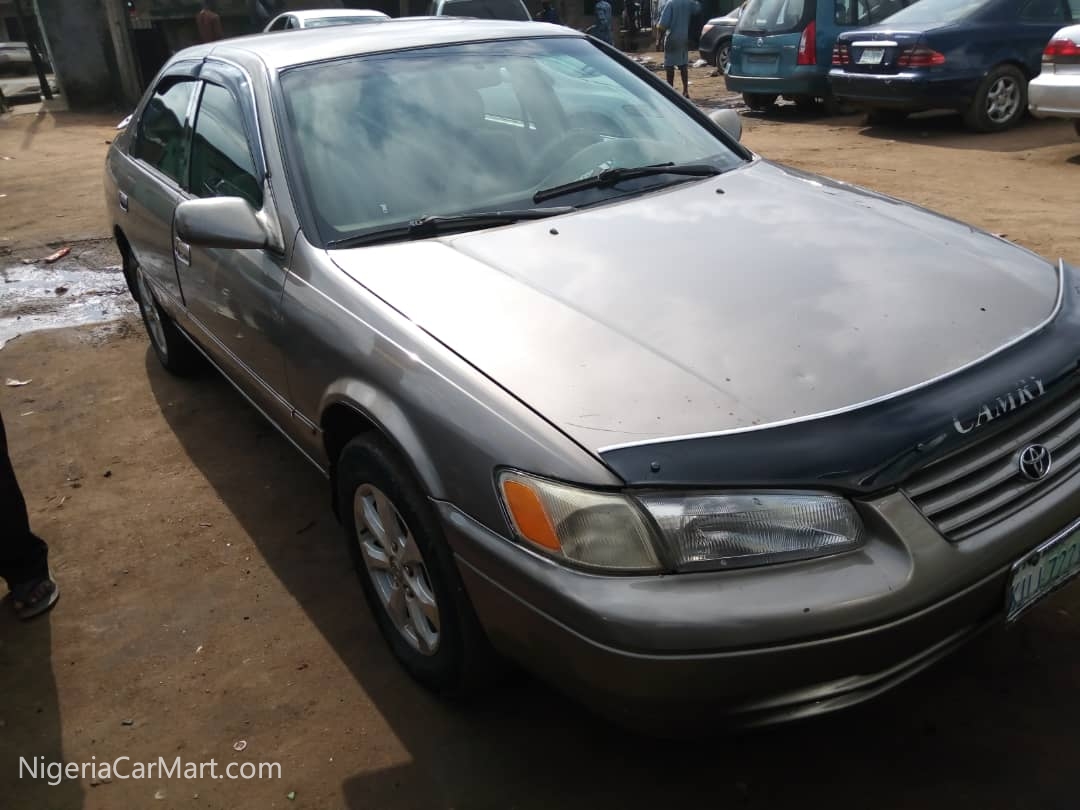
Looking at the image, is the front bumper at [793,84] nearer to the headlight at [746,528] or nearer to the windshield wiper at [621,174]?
the windshield wiper at [621,174]

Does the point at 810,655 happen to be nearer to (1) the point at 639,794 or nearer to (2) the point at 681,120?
(1) the point at 639,794

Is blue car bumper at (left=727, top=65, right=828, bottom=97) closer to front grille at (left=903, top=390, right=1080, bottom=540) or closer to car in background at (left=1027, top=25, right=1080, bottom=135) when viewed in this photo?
car in background at (left=1027, top=25, right=1080, bottom=135)

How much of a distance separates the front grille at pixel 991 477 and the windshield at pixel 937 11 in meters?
8.86

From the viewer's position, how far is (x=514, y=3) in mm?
14008

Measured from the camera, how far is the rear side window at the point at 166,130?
402 cm

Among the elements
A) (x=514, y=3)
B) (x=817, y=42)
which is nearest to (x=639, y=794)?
(x=817, y=42)

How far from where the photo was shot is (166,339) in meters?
4.88

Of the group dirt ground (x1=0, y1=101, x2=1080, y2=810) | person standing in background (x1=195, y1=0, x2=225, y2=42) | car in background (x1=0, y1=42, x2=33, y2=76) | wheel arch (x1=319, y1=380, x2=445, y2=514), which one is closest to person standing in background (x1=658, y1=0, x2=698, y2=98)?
person standing in background (x1=195, y1=0, x2=225, y2=42)

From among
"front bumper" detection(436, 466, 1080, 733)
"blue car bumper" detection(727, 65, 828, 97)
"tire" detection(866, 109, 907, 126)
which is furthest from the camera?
"blue car bumper" detection(727, 65, 828, 97)

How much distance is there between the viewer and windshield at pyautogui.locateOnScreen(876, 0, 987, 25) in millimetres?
9633

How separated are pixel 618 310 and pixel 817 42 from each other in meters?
10.4

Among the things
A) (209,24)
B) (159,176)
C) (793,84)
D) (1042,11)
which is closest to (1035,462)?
(159,176)

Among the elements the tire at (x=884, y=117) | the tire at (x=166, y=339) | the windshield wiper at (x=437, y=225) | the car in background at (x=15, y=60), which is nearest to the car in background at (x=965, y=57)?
the tire at (x=884, y=117)

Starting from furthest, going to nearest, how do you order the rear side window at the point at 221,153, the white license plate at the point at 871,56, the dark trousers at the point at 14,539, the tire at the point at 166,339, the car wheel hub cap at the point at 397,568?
the white license plate at the point at 871,56
the tire at the point at 166,339
the rear side window at the point at 221,153
the dark trousers at the point at 14,539
the car wheel hub cap at the point at 397,568
